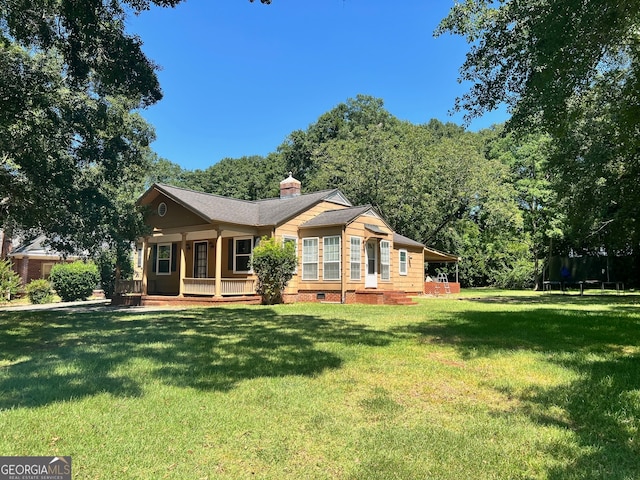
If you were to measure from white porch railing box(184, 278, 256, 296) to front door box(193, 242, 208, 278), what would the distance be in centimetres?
257

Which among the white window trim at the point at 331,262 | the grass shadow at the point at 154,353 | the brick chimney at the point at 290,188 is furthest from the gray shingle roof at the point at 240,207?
the grass shadow at the point at 154,353

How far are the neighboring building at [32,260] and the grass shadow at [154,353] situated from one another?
58.0ft

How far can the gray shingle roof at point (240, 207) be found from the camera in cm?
1792

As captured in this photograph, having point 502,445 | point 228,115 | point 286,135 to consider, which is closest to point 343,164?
point 228,115

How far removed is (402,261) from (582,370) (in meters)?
17.6

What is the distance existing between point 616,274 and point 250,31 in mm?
31574

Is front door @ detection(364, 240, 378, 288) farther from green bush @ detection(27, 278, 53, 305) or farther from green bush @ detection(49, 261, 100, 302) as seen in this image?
green bush @ detection(27, 278, 53, 305)

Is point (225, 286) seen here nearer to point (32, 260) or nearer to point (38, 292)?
point (38, 292)

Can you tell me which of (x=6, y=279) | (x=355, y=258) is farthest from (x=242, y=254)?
(x=6, y=279)

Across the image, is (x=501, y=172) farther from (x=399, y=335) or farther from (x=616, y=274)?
(x=399, y=335)

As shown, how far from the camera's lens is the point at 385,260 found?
805 inches

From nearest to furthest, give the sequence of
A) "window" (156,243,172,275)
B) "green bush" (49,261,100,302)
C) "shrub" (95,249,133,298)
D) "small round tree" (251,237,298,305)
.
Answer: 1. "small round tree" (251,237,298,305)
2. "green bush" (49,261,100,302)
3. "window" (156,243,172,275)
4. "shrub" (95,249,133,298)

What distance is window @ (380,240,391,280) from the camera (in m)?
20.2

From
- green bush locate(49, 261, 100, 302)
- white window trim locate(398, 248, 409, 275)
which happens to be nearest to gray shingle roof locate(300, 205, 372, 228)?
white window trim locate(398, 248, 409, 275)
